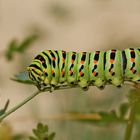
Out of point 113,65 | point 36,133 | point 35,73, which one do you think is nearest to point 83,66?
point 113,65

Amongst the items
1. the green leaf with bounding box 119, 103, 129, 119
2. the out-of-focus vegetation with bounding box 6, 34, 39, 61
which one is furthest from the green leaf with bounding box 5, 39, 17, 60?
the green leaf with bounding box 119, 103, 129, 119

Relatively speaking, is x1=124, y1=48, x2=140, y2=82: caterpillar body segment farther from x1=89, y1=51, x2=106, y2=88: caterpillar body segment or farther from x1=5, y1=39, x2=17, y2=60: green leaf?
x1=5, y1=39, x2=17, y2=60: green leaf

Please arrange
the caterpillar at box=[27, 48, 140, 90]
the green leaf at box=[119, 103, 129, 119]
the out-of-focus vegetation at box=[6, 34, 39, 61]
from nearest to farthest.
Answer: the green leaf at box=[119, 103, 129, 119]
the caterpillar at box=[27, 48, 140, 90]
the out-of-focus vegetation at box=[6, 34, 39, 61]

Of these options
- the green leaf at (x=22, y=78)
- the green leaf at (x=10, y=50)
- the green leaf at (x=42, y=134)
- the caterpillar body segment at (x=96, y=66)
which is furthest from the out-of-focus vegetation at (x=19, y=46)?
the green leaf at (x=42, y=134)

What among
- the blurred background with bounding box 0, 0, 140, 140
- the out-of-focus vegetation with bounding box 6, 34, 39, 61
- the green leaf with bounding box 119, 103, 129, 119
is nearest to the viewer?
the green leaf with bounding box 119, 103, 129, 119

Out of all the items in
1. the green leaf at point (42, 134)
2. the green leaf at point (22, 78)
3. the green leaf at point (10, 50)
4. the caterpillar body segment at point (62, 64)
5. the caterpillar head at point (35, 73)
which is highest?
the green leaf at point (10, 50)

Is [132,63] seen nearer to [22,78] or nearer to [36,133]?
[22,78]

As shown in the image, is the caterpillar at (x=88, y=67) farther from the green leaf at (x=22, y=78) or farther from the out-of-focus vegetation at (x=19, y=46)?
the out-of-focus vegetation at (x=19, y=46)
